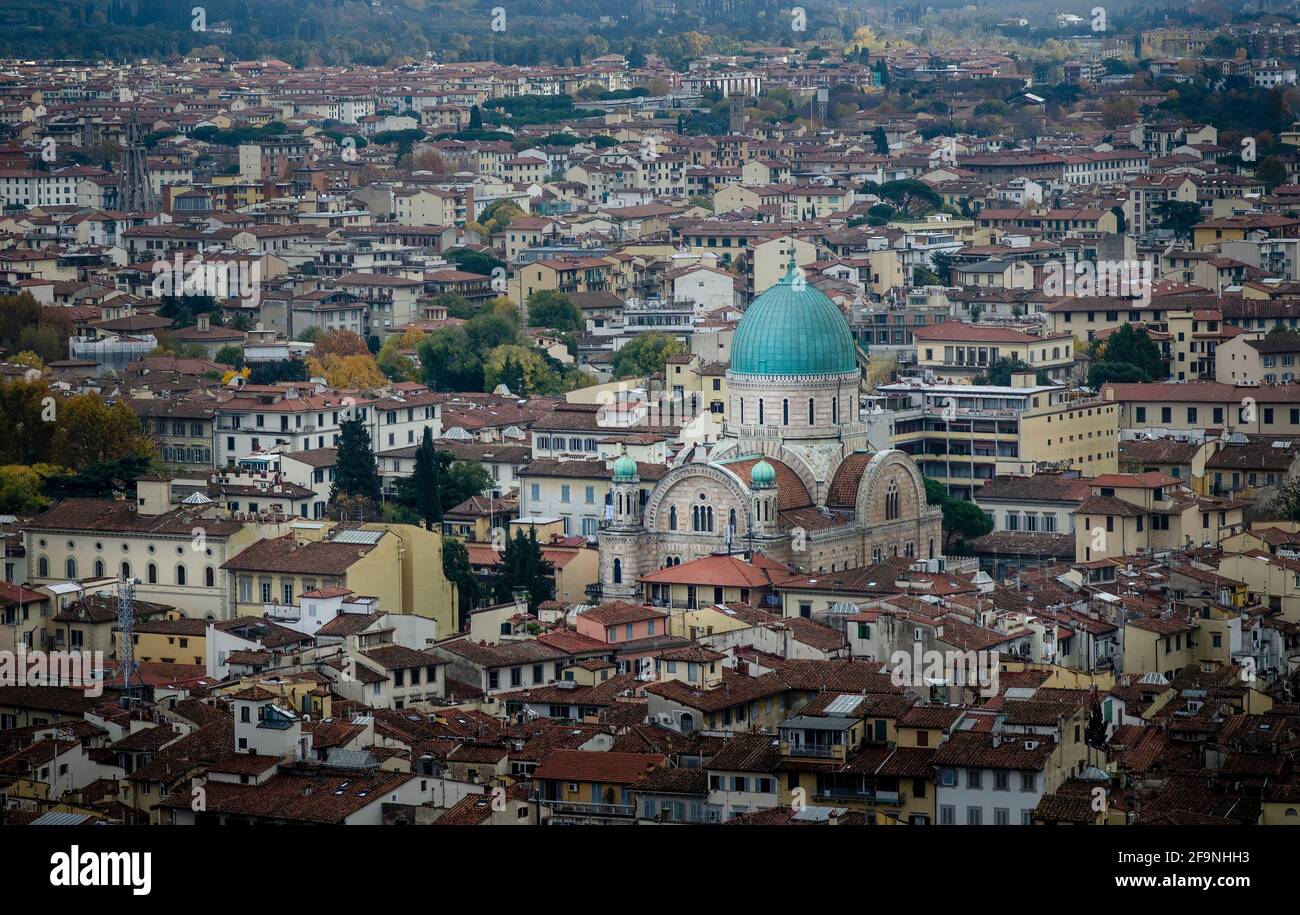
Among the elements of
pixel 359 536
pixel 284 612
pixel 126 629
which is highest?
pixel 359 536

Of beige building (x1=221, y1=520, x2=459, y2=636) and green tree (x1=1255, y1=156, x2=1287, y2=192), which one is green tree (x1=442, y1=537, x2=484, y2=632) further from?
green tree (x1=1255, y1=156, x2=1287, y2=192)

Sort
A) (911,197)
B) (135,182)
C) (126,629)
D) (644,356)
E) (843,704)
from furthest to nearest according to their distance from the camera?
(135,182), (911,197), (644,356), (126,629), (843,704)

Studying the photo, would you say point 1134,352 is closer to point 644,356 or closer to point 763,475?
point 644,356

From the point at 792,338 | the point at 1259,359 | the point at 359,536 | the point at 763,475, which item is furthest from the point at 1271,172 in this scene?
the point at 359,536

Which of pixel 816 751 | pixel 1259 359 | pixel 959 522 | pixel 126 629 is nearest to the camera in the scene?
pixel 816 751

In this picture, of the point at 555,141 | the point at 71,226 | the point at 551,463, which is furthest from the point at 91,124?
the point at 551,463

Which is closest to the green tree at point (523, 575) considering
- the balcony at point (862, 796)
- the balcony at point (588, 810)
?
the balcony at point (588, 810)

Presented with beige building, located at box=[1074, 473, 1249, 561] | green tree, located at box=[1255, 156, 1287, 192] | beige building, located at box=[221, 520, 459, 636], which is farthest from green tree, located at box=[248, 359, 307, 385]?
green tree, located at box=[1255, 156, 1287, 192]
